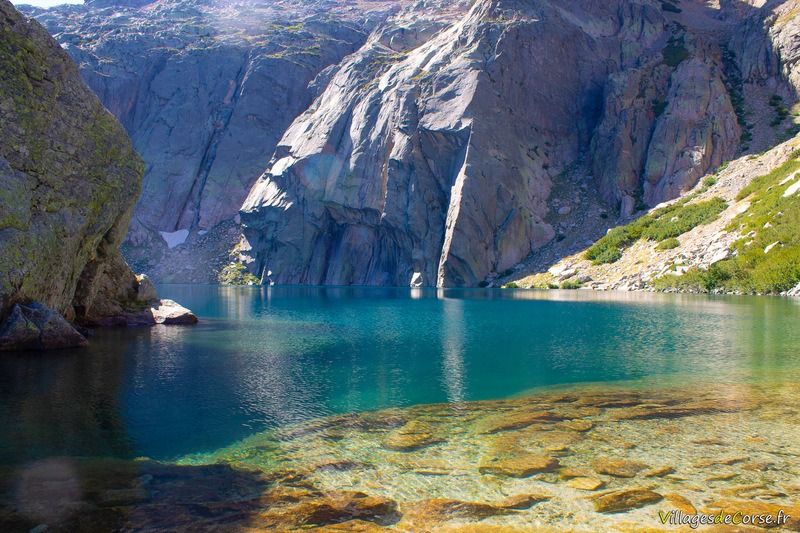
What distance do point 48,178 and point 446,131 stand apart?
246 ft

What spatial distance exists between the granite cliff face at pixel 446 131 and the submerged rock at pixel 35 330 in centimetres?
6813

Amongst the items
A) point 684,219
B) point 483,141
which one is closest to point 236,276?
point 483,141

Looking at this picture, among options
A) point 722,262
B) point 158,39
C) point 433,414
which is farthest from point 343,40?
point 433,414

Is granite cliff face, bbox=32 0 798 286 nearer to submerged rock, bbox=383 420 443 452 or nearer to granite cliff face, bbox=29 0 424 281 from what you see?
granite cliff face, bbox=29 0 424 281

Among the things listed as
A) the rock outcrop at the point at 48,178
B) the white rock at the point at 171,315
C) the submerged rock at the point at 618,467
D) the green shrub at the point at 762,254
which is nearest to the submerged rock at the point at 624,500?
the submerged rock at the point at 618,467

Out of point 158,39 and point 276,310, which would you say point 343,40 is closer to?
point 158,39

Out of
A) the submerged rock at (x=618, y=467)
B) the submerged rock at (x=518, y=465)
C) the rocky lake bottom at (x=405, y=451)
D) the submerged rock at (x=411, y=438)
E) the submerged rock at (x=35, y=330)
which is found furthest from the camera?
the submerged rock at (x=35, y=330)

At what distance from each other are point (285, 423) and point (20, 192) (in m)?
17.8

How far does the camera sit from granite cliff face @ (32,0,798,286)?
90000 mm

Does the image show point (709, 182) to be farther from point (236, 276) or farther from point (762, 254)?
point (236, 276)

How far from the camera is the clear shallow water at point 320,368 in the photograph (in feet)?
45.3

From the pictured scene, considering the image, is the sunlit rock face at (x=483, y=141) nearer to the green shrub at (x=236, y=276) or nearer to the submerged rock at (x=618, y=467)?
the green shrub at (x=236, y=276)

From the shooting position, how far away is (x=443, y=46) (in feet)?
348

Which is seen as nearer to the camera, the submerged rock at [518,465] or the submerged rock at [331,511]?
the submerged rock at [331,511]
